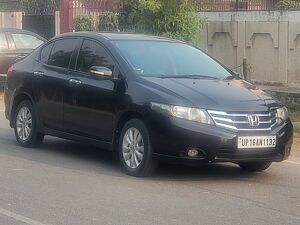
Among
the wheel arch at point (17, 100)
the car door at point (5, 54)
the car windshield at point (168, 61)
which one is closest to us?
the car windshield at point (168, 61)

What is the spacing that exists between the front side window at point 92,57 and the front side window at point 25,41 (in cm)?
1040

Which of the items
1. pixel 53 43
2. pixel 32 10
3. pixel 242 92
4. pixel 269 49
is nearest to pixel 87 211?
pixel 242 92

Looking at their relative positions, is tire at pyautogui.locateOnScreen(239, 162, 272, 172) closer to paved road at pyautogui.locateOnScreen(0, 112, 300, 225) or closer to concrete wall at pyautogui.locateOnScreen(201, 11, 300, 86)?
paved road at pyautogui.locateOnScreen(0, 112, 300, 225)

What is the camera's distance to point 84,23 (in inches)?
935

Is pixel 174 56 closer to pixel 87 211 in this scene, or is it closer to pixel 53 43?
pixel 53 43

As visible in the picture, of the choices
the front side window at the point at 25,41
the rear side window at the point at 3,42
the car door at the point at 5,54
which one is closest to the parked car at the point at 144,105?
the car door at the point at 5,54

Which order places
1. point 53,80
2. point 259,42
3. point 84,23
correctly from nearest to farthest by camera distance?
point 53,80, point 259,42, point 84,23

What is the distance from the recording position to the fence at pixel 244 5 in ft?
62.7

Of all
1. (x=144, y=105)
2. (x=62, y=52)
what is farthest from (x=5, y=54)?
(x=144, y=105)

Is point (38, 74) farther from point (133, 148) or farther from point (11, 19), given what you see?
point (11, 19)

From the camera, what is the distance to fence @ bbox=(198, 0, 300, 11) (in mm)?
19105

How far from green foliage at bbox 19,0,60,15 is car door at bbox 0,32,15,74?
19.9ft

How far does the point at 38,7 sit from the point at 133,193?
1959 cm

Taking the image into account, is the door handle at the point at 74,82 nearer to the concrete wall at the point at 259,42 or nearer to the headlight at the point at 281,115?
the headlight at the point at 281,115
